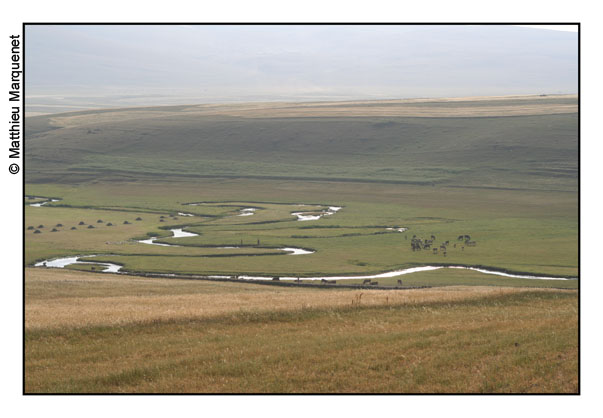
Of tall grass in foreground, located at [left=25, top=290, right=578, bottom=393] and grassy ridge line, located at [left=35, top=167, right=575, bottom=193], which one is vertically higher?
grassy ridge line, located at [left=35, top=167, right=575, bottom=193]

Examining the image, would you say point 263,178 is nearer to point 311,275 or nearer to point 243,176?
point 243,176

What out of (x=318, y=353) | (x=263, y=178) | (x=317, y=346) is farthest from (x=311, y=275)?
(x=263, y=178)

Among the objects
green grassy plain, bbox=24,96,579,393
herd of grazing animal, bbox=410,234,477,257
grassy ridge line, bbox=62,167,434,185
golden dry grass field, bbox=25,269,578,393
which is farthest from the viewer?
grassy ridge line, bbox=62,167,434,185

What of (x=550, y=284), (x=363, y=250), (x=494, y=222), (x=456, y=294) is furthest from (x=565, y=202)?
(x=456, y=294)

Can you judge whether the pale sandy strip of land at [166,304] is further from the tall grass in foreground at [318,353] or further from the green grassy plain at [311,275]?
the tall grass in foreground at [318,353]

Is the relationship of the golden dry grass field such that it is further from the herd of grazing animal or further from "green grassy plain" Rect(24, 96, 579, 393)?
the herd of grazing animal

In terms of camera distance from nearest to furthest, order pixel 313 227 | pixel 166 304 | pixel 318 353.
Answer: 1. pixel 318 353
2. pixel 166 304
3. pixel 313 227

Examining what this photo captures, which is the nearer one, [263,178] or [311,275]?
[311,275]

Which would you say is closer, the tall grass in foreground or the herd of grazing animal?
the tall grass in foreground

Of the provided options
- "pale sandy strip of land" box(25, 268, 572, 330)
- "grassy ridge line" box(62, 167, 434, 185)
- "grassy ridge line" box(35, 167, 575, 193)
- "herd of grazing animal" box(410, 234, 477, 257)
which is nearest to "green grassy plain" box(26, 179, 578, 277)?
"herd of grazing animal" box(410, 234, 477, 257)
